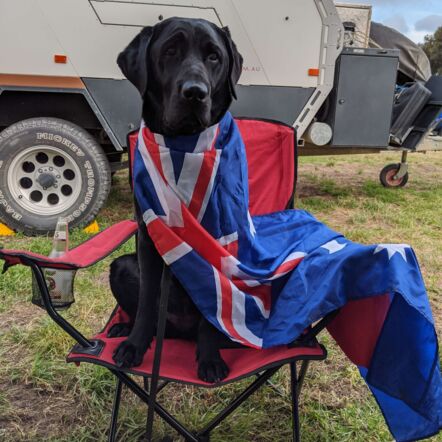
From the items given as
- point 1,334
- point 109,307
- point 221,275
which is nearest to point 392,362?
point 221,275

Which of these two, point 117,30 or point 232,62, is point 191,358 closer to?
point 232,62

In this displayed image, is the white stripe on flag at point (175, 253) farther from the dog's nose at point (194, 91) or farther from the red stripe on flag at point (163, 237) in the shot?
the dog's nose at point (194, 91)

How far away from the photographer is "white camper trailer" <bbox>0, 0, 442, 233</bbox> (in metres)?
3.56

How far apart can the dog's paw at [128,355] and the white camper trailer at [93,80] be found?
97.5 inches

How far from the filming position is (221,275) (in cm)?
153

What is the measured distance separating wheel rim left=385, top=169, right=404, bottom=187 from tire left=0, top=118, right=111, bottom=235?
371cm

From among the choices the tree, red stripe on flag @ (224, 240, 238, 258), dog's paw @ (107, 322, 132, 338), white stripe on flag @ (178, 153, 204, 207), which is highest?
white stripe on flag @ (178, 153, 204, 207)

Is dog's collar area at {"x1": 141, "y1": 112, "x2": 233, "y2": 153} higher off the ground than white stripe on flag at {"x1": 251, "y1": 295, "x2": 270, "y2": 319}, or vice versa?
dog's collar area at {"x1": 141, "y1": 112, "x2": 233, "y2": 153}

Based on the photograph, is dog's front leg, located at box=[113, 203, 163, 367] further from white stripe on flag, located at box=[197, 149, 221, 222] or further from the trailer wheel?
the trailer wheel

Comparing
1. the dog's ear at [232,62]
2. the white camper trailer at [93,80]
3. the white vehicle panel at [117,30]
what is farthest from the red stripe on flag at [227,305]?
the white vehicle panel at [117,30]

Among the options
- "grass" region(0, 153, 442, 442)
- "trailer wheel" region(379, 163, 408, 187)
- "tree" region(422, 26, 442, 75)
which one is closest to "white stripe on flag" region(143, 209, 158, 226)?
"grass" region(0, 153, 442, 442)

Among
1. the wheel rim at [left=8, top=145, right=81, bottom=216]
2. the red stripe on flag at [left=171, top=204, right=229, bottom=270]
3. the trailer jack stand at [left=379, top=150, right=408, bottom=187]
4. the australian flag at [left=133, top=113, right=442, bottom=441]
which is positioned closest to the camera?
the australian flag at [left=133, top=113, right=442, bottom=441]

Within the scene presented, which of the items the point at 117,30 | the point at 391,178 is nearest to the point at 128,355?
the point at 117,30

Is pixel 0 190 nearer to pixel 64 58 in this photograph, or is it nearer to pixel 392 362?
pixel 64 58
